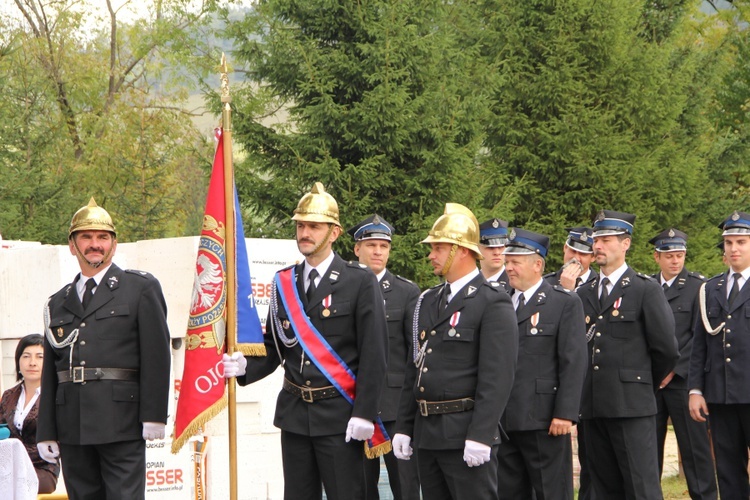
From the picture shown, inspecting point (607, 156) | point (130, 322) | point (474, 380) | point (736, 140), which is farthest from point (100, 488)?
point (736, 140)

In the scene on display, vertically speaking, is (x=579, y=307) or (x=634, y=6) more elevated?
(x=634, y=6)

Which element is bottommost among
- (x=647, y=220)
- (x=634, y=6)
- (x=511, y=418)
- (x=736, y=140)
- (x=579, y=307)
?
(x=511, y=418)

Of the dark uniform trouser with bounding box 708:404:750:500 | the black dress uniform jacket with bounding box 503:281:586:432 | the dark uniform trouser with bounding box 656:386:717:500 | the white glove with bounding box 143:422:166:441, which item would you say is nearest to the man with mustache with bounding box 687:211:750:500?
the dark uniform trouser with bounding box 708:404:750:500

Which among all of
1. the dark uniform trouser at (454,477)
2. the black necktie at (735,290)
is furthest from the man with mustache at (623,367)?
the dark uniform trouser at (454,477)

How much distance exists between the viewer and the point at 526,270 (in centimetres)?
738

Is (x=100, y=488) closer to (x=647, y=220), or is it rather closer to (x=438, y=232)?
(x=438, y=232)

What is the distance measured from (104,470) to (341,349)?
164 cm

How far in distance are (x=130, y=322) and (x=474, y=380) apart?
215 centimetres

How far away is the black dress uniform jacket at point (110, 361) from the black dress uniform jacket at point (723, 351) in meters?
3.95

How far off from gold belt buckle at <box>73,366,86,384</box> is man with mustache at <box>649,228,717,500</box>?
15.7 feet

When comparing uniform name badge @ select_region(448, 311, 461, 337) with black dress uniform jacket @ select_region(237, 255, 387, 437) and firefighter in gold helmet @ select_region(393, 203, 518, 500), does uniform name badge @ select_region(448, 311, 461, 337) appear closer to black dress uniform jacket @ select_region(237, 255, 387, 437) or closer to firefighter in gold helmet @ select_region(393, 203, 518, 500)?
firefighter in gold helmet @ select_region(393, 203, 518, 500)

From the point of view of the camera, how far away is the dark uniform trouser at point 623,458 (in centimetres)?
776

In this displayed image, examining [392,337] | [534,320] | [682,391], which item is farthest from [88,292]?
[682,391]

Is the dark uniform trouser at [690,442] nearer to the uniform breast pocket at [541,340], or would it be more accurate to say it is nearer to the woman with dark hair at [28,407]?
the uniform breast pocket at [541,340]
